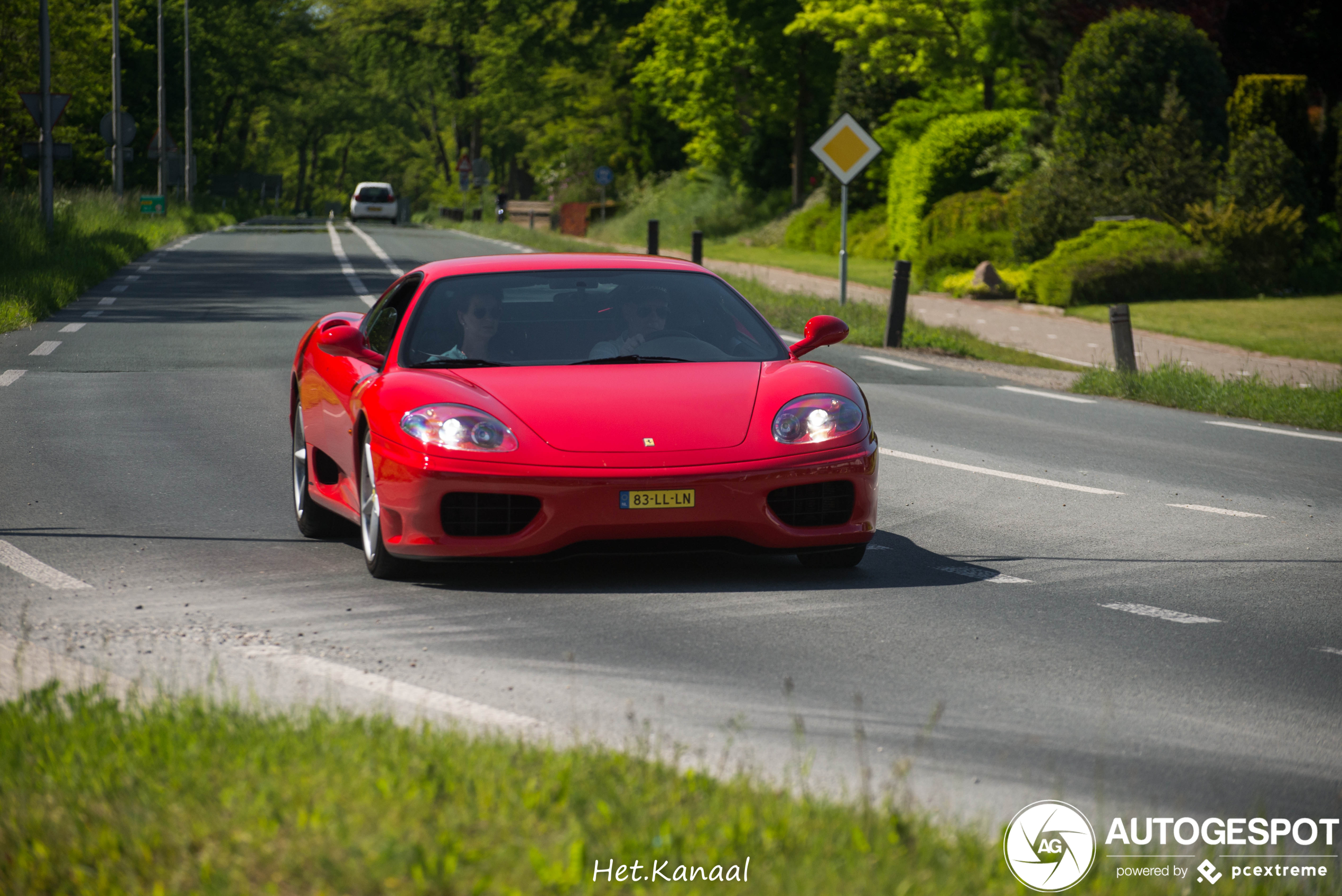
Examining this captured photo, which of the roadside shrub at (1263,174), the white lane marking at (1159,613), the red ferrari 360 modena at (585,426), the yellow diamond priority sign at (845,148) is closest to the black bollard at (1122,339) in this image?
the yellow diamond priority sign at (845,148)

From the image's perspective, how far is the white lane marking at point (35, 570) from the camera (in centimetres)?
681

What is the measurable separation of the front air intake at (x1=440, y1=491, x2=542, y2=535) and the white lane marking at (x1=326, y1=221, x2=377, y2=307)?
1035cm

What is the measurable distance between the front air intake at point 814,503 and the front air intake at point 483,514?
100cm

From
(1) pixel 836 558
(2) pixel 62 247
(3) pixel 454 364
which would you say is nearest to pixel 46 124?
(2) pixel 62 247

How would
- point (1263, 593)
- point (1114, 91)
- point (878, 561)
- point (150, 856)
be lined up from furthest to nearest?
1. point (1114, 91)
2. point (878, 561)
3. point (1263, 593)
4. point (150, 856)

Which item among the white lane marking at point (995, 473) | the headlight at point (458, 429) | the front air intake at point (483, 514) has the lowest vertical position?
the white lane marking at point (995, 473)

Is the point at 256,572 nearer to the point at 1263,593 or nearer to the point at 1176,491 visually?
the point at 1263,593

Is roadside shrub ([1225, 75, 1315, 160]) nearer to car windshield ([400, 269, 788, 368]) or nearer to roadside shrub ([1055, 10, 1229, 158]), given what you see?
roadside shrub ([1055, 10, 1229, 158])

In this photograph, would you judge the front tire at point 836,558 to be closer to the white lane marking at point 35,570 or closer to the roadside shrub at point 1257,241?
the white lane marking at point 35,570

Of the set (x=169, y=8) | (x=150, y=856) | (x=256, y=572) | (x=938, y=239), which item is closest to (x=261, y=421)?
(x=256, y=572)

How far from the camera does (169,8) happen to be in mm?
82125

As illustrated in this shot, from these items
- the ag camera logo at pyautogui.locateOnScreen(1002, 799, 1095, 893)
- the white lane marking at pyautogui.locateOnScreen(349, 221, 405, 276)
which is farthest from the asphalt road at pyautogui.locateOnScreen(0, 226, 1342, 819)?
the white lane marking at pyautogui.locateOnScreen(349, 221, 405, 276)

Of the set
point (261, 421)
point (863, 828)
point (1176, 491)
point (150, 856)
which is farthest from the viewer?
point (261, 421)

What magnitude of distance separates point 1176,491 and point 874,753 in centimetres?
612
